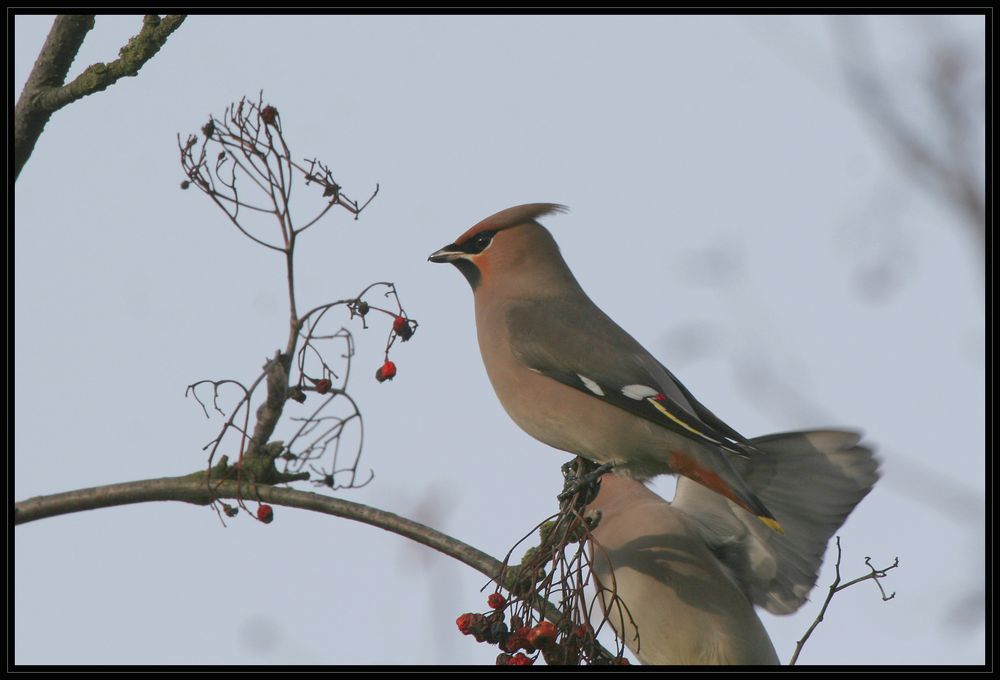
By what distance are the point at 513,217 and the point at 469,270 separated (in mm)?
275

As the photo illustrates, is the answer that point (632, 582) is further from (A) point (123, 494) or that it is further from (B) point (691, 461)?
(A) point (123, 494)

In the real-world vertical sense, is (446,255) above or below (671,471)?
above

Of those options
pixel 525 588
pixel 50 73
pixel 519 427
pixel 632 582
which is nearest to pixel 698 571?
pixel 632 582

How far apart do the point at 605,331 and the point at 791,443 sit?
79 centimetres

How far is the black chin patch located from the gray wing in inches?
49.7

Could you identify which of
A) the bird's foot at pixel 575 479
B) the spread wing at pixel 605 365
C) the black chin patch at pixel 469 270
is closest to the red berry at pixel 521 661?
the bird's foot at pixel 575 479

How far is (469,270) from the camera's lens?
16.0ft

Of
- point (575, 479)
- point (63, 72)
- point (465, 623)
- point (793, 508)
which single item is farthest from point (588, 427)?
point (63, 72)

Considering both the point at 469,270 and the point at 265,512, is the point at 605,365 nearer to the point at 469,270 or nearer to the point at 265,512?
the point at 469,270

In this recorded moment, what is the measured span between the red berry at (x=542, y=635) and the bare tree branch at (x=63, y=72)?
1.63 metres

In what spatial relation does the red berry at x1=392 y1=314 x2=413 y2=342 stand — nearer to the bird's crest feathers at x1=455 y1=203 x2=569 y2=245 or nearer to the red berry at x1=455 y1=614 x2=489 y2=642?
the red berry at x1=455 y1=614 x2=489 y2=642

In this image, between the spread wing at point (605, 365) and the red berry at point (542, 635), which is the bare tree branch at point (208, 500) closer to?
the red berry at point (542, 635)

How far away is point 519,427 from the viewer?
4.39 m

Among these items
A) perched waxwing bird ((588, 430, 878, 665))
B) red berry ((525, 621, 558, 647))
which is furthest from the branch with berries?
perched waxwing bird ((588, 430, 878, 665))
